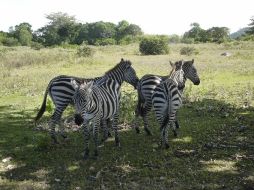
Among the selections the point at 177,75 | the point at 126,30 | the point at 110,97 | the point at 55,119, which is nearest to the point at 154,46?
the point at 177,75

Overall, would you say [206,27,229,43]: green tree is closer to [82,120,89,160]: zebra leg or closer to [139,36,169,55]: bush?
[139,36,169,55]: bush

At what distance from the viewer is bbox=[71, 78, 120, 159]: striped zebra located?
8734 mm

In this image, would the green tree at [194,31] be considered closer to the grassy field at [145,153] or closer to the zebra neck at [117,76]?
the grassy field at [145,153]

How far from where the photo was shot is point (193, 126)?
12867 millimetres

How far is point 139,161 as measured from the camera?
9.68 m

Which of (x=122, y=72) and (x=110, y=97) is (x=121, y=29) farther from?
(x=110, y=97)

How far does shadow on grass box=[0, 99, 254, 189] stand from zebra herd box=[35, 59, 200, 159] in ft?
1.74

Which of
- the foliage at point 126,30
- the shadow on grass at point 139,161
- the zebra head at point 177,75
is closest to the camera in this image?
the shadow on grass at point 139,161

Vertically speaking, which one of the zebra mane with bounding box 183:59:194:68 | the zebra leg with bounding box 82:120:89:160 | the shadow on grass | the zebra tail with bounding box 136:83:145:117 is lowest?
the shadow on grass

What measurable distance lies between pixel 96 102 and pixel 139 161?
76.0 inches

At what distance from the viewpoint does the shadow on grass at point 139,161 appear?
8.48 m

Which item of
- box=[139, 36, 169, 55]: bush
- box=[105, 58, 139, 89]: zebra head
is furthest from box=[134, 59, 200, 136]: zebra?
box=[139, 36, 169, 55]: bush

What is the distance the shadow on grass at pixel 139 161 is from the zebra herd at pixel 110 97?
529 millimetres

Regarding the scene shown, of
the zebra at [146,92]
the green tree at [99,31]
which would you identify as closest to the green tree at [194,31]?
the green tree at [99,31]
